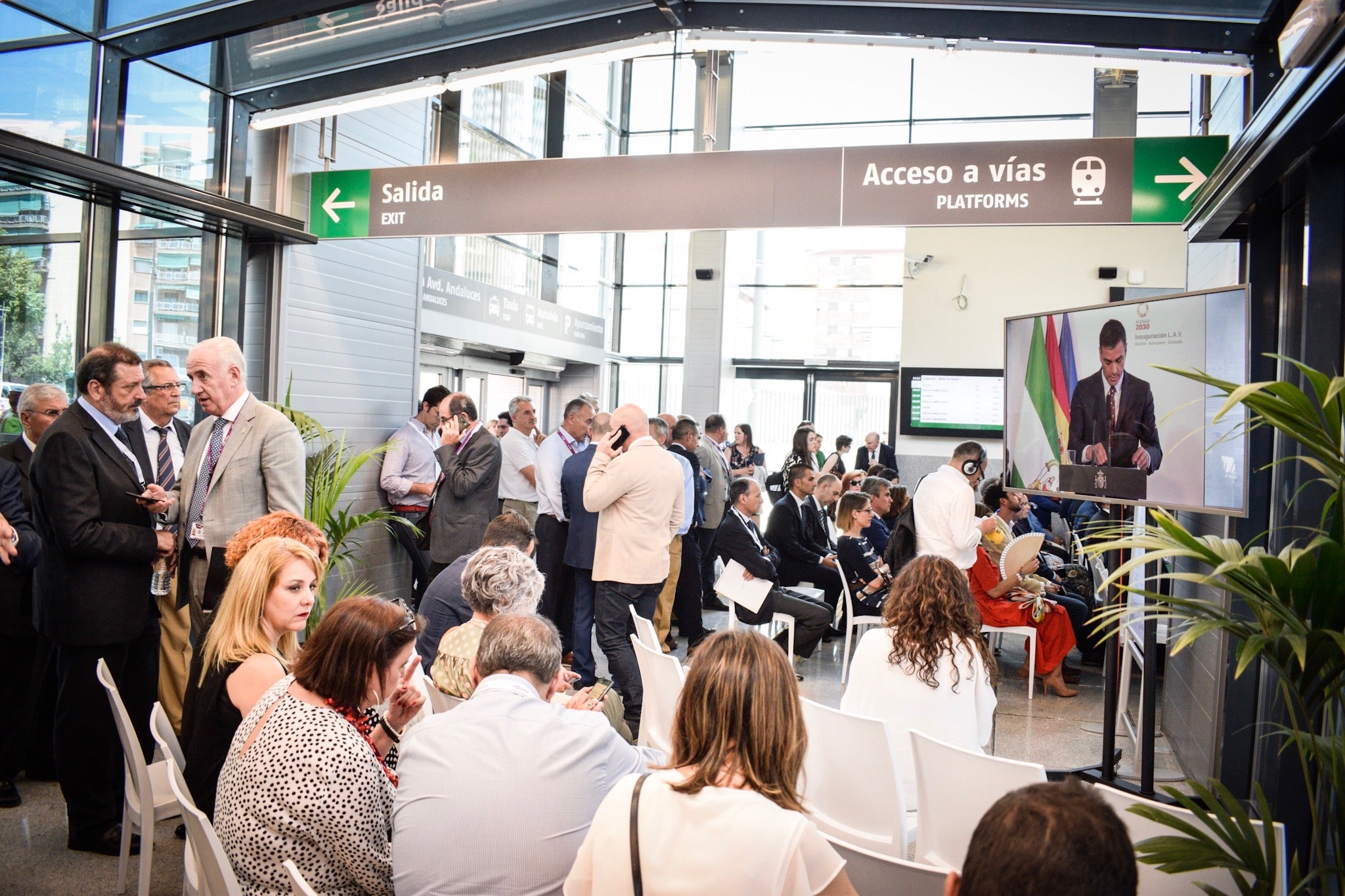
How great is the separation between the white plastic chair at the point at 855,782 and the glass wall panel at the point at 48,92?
4.25 m

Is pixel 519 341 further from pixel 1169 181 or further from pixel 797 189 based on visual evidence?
pixel 1169 181

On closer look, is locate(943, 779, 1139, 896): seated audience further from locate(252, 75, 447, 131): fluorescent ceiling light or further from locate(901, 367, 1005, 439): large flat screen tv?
locate(901, 367, 1005, 439): large flat screen tv

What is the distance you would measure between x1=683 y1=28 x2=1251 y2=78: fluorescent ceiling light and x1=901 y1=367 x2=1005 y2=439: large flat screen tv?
8041 millimetres

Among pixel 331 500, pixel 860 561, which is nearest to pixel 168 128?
pixel 331 500

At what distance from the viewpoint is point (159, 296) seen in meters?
5.33

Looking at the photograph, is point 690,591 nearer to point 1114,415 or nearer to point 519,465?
point 519,465

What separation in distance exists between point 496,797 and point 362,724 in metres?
0.54

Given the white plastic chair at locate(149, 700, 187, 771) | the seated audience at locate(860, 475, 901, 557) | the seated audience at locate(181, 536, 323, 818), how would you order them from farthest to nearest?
1. the seated audience at locate(860, 475, 901, 557)
2. the seated audience at locate(181, 536, 323, 818)
3. the white plastic chair at locate(149, 700, 187, 771)

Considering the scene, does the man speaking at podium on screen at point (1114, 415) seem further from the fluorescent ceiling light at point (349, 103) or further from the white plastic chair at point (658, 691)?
the fluorescent ceiling light at point (349, 103)

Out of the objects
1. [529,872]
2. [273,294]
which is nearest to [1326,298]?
[529,872]

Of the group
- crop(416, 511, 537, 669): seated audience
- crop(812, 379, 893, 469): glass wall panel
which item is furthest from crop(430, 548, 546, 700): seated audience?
crop(812, 379, 893, 469): glass wall panel

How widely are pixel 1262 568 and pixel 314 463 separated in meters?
5.18

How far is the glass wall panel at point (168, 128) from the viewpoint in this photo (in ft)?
16.4

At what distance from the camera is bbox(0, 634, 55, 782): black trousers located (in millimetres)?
3943
